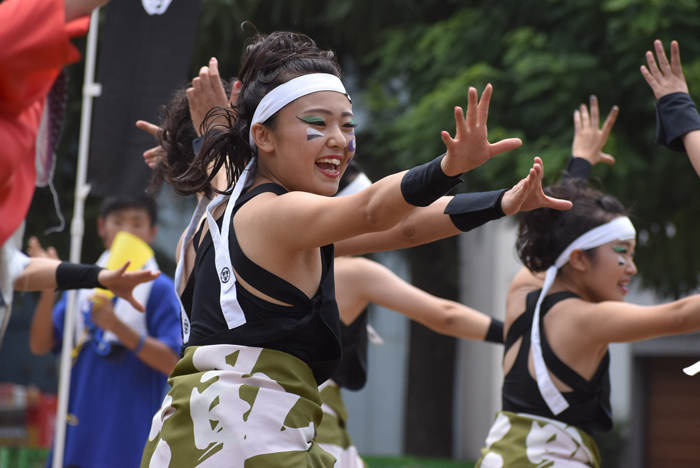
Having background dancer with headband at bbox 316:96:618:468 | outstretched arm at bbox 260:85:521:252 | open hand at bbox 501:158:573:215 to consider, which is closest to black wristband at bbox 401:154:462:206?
outstretched arm at bbox 260:85:521:252

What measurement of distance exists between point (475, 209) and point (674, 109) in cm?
148

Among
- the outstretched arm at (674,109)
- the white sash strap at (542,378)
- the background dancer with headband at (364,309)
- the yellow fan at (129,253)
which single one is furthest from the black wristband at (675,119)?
the yellow fan at (129,253)

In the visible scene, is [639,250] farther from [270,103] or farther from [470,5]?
[270,103]

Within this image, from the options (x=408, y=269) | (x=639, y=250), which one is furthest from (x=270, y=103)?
(x=408, y=269)

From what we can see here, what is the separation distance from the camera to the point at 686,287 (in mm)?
7473

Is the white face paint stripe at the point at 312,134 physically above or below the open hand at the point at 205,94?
below

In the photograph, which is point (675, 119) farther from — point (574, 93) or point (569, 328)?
point (574, 93)

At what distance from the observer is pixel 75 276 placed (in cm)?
306

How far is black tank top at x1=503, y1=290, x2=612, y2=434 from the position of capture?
3.27m

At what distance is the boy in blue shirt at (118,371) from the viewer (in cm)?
429

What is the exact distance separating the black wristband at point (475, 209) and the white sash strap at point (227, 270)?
0.55 metres

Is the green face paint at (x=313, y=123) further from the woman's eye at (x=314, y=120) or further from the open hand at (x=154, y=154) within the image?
the open hand at (x=154, y=154)

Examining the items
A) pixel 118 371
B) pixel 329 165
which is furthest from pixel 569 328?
pixel 118 371

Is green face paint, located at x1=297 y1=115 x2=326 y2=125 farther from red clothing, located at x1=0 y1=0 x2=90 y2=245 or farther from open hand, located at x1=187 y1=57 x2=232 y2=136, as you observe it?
open hand, located at x1=187 y1=57 x2=232 y2=136
